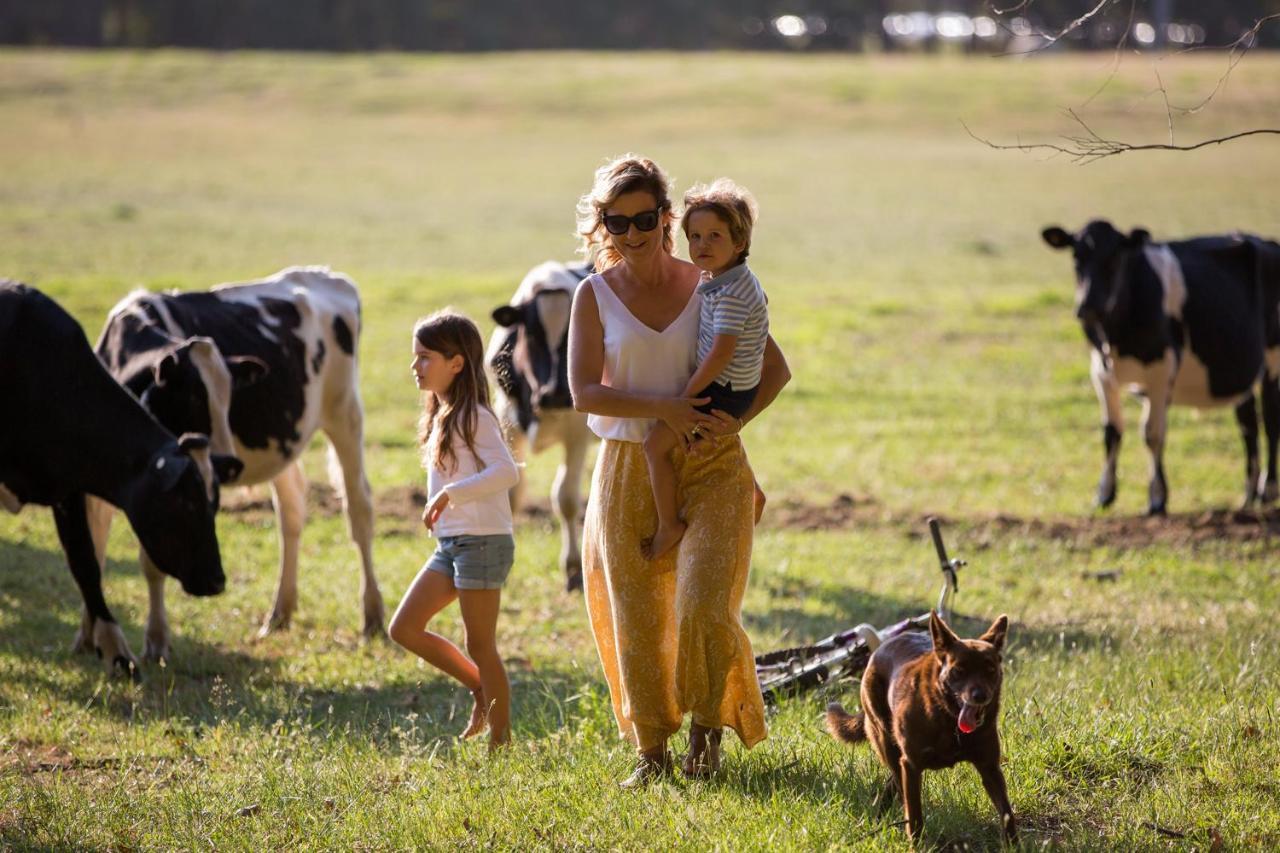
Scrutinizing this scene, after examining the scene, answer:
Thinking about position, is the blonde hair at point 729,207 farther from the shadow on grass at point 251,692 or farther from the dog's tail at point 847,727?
the shadow on grass at point 251,692

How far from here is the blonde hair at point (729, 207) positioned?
5227 millimetres

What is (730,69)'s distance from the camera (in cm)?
7869

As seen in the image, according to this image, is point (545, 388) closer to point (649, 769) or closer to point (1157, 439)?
point (1157, 439)

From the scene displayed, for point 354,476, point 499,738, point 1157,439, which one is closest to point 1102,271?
point 1157,439

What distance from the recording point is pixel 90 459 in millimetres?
8328

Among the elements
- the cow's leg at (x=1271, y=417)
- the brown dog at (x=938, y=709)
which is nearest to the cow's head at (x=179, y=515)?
the brown dog at (x=938, y=709)

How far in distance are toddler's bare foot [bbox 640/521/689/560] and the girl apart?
3.34 feet

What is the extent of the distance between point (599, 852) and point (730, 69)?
76507 millimetres

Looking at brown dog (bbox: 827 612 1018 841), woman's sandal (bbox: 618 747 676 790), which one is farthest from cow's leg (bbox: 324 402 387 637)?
brown dog (bbox: 827 612 1018 841)

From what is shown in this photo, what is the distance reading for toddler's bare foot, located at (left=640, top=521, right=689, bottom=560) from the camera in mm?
5320

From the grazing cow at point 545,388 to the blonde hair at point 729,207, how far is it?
5546mm

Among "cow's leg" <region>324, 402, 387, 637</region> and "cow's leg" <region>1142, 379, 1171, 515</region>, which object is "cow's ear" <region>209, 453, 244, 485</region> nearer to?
"cow's leg" <region>324, 402, 387, 637</region>

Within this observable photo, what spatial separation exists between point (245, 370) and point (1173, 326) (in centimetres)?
799

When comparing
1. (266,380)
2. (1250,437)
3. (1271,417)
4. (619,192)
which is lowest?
(1250,437)
